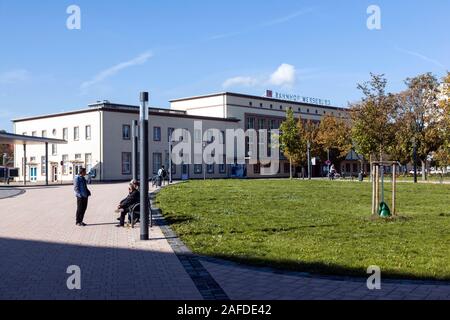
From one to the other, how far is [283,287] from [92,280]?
269 centimetres

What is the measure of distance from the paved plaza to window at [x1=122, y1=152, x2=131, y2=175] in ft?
175

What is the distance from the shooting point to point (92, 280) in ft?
25.1

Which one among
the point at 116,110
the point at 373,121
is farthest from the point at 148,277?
the point at 116,110

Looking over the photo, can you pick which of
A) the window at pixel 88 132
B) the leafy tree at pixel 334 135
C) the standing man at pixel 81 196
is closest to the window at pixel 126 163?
the window at pixel 88 132

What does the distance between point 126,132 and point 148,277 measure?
59.2m

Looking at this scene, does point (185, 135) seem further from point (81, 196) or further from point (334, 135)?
point (81, 196)

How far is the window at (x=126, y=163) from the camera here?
6544cm

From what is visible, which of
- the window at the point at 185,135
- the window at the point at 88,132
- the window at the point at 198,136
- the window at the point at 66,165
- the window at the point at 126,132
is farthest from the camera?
the window at the point at 198,136

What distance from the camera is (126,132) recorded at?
65812mm

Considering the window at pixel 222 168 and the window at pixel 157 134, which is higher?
the window at pixel 157 134

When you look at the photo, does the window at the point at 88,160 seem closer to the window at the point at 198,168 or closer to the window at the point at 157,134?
the window at the point at 157,134
